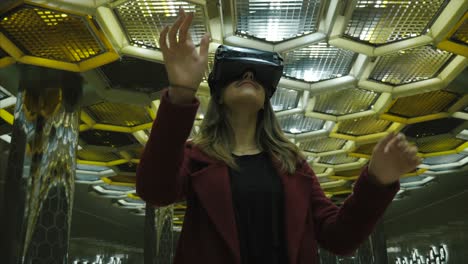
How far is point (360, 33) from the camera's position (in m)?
6.56

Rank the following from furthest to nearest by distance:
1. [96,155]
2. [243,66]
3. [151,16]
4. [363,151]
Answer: [363,151], [96,155], [151,16], [243,66]

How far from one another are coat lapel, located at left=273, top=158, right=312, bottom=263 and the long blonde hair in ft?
0.11

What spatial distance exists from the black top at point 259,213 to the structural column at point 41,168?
5.92 metres

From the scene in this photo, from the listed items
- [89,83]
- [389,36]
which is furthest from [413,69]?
[89,83]

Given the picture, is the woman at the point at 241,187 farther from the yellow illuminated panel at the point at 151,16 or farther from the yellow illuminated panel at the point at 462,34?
the yellow illuminated panel at the point at 462,34

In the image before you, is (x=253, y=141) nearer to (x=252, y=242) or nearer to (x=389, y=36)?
Result: (x=252, y=242)

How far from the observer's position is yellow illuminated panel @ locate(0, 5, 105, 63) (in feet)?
18.8

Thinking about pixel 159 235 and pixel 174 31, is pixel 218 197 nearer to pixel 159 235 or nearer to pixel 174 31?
pixel 174 31

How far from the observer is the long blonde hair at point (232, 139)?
5.04 ft

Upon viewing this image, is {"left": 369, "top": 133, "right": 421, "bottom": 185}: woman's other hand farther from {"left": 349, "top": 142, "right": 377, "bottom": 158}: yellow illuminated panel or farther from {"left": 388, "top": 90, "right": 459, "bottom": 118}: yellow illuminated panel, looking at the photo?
{"left": 349, "top": 142, "right": 377, "bottom": 158}: yellow illuminated panel

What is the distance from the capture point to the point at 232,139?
1.68m

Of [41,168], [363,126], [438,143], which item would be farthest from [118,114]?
[438,143]

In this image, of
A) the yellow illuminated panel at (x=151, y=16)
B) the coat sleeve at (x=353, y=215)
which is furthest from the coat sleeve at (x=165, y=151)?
the yellow illuminated panel at (x=151, y=16)

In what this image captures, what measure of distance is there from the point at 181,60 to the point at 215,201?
45 centimetres
